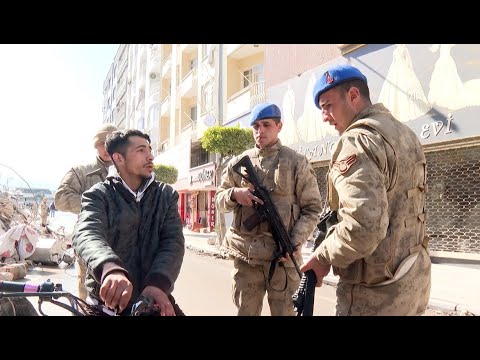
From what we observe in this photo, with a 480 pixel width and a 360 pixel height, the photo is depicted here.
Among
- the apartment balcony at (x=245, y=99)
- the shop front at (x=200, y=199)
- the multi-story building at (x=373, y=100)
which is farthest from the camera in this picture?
the shop front at (x=200, y=199)

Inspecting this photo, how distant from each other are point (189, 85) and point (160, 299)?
80.1 ft

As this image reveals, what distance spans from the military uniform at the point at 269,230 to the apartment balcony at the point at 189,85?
22059mm

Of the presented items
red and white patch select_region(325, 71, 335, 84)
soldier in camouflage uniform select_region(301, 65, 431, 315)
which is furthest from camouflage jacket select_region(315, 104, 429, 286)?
red and white patch select_region(325, 71, 335, 84)

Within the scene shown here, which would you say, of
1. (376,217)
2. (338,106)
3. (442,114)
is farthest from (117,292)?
(442,114)

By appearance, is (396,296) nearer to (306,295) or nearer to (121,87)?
(306,295)

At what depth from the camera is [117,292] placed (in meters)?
1.44

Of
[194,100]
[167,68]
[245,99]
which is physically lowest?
[245,99]

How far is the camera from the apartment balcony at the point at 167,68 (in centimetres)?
3058

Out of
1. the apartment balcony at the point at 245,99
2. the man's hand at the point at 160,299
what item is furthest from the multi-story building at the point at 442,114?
the man's hand at the point at 160,299

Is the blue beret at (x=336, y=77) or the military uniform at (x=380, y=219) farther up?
the blue beret at (x=336, y=77)

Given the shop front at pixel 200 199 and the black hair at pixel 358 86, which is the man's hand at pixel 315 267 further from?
the shop front at pixel 200 199

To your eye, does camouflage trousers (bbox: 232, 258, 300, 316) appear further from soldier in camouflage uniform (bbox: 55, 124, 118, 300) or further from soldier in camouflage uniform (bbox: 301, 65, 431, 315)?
soldier in camouflage uniform (bbox: 55, 124, 118, 300)

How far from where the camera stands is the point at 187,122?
27.4 metres
